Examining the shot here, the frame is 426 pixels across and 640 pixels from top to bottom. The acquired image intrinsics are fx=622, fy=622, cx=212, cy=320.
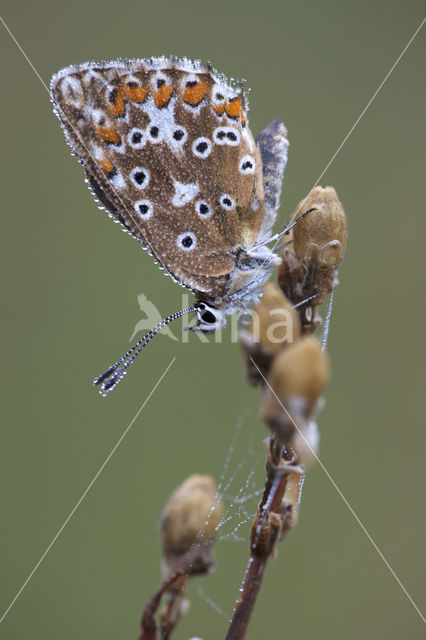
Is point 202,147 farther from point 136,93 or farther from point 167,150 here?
point 136,93

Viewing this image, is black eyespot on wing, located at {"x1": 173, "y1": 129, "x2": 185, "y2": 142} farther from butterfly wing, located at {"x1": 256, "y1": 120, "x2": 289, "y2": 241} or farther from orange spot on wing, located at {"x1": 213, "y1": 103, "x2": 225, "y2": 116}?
butterfly wing, located at {"x1": 256, "y1": 120, "x2": 289, "y2": 241}

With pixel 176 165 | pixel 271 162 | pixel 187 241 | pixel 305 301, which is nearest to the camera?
pixel 305 301

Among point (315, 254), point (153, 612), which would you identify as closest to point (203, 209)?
point (315, 254)

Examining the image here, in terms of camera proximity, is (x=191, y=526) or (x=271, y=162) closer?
(x=191, y=526)

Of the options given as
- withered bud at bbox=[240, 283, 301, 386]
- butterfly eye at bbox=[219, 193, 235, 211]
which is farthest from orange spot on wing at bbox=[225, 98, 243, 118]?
withered bud at bbox=[240, 283, 301, 386]

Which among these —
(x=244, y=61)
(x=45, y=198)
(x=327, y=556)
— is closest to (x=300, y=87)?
(x=244, y=61)

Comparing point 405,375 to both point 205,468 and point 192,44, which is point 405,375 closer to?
point 205,468
